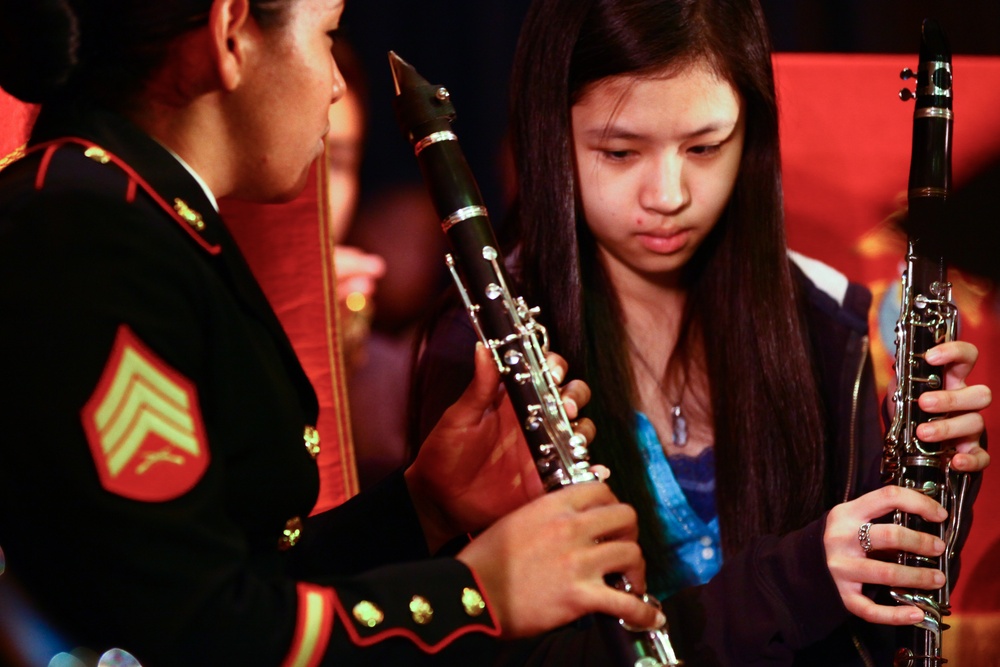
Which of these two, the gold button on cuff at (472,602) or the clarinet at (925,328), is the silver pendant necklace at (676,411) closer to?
the clarinet at (925,328)

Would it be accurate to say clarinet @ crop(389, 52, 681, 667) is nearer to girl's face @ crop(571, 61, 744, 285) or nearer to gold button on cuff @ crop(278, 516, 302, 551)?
gold button on cuff @ crop(278, 516, 302, 551)

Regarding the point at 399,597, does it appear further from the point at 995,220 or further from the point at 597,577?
the point at 995,220

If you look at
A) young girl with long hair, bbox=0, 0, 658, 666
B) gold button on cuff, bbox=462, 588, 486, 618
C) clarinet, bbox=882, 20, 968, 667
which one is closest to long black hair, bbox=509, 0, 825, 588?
clarinet, bbox=882, 20, 968, 667

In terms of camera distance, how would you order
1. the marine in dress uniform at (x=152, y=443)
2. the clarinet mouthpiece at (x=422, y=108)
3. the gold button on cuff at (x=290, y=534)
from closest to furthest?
1. the marine in dress uniform at (x=152, y=443)
2. the gold button on cuff at (x=290, y=534)
3. the clarinet mouthpiece at (x=422, y=108)

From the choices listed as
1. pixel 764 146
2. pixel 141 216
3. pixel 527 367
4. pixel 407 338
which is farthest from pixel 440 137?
pixel 407 338

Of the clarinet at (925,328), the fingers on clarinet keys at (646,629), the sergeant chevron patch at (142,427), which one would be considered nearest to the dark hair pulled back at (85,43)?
the sergeant chevron patch at (142,427)

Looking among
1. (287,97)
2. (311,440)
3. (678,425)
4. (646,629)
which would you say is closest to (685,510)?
(678,425)

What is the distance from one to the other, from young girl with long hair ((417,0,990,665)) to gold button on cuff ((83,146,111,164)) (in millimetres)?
676

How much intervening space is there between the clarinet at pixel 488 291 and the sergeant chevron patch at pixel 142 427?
1.10 ft

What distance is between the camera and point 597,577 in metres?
0.88

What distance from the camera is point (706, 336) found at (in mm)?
1557

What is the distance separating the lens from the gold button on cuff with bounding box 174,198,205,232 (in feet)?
2.78

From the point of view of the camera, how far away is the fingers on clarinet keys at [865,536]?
117 cm

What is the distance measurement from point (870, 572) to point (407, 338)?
1.68m
